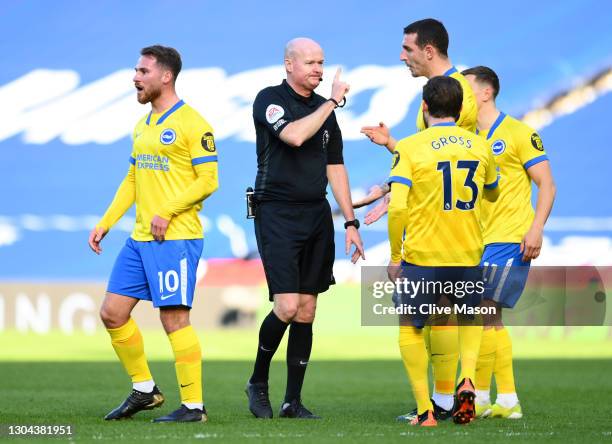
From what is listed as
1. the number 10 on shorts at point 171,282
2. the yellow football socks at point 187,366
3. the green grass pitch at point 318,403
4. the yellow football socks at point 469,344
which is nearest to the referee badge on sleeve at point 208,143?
the number 10 on shorts at point 171,282

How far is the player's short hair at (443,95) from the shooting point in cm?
687

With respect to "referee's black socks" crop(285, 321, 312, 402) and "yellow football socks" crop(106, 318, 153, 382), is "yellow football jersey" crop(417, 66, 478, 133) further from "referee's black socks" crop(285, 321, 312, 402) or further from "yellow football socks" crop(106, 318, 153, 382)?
"yellow football socks" crop(106, 318, 153, 382)

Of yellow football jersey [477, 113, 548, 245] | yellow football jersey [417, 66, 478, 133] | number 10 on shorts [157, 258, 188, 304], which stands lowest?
number 10 on shorts [157, 258, 188, 304]

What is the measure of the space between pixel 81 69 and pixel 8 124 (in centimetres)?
140

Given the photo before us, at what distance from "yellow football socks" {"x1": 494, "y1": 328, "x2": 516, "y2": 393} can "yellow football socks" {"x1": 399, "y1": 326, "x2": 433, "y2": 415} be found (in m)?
1.01

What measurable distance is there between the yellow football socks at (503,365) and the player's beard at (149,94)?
2534 mm

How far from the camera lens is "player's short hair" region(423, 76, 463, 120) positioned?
6.87 metres

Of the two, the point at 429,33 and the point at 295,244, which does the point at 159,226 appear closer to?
the point at 295,244

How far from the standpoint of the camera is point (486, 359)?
766 cm

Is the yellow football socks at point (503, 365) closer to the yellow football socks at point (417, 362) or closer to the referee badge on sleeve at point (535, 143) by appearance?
the yellow football socks at point (417, 362)

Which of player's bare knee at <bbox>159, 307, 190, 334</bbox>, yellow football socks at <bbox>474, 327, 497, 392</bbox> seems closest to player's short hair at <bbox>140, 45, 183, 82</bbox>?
player's bare knee at <bbox>159, 307, 190, 334</bbox>

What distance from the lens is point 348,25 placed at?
64.3 ft

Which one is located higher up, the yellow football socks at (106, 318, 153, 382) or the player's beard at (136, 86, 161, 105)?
the player's beard at (136, 86, 161, 105)

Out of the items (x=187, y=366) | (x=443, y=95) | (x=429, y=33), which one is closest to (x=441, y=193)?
(x=443, y=95)
